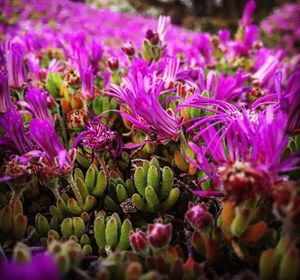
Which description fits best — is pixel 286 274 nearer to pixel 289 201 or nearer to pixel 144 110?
pixel 289 201

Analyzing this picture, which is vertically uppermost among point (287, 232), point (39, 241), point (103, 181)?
point (287, 232)

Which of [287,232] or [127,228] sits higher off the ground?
[287,232]

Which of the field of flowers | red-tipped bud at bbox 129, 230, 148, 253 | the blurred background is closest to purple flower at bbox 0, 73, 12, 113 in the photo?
the field of flowers

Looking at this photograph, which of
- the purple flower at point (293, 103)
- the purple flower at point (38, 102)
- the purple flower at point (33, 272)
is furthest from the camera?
the purple flower at point (38, 102)

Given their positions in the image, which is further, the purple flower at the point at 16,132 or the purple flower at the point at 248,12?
the purple flower at the point at 248,12

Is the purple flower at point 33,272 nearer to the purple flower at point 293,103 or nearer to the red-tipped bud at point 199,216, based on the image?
the red-tipped bud at point 199,216

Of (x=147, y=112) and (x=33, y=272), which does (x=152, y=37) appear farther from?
(x=33, y=272)

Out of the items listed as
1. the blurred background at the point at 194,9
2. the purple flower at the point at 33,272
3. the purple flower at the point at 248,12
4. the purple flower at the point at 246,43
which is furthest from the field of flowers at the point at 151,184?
the blurred background at the point at 194,9

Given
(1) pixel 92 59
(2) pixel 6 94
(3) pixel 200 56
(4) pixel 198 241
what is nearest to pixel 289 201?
(4) pixel 198 241
